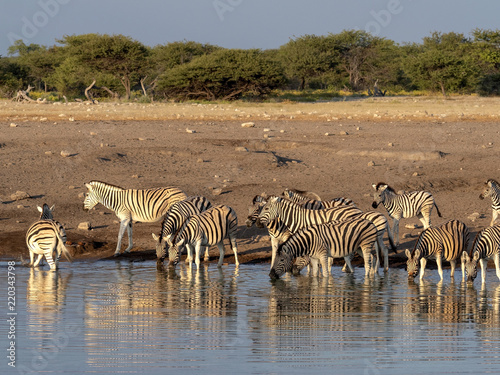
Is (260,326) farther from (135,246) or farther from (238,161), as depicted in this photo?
(238,161)

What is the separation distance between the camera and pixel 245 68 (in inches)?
1731

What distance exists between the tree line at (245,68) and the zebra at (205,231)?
1106 inches

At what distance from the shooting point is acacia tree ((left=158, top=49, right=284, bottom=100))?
43.5 meters

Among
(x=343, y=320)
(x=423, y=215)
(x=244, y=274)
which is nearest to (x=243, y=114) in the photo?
(x=423, y=215)

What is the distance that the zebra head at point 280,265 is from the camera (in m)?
10.6

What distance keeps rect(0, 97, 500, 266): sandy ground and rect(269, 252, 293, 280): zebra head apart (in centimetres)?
186

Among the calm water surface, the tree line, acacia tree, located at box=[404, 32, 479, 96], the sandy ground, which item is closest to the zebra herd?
the calm water surface

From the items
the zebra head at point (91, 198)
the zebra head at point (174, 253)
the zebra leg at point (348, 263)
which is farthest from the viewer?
the zebra head at point (91, 198)

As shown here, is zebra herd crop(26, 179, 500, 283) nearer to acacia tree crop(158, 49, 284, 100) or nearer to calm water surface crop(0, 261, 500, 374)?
calm water surface crop(0, 261, 500, 374)

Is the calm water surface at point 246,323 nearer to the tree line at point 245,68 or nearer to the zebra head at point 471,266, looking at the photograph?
the zebra head at point 471,266

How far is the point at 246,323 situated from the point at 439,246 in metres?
3.80

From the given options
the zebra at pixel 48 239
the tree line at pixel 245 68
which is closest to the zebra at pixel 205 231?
the zebra at pixel 48 239

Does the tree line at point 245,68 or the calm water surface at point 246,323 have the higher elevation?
the tree line at point 245,68

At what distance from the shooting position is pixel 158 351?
6.63 m
